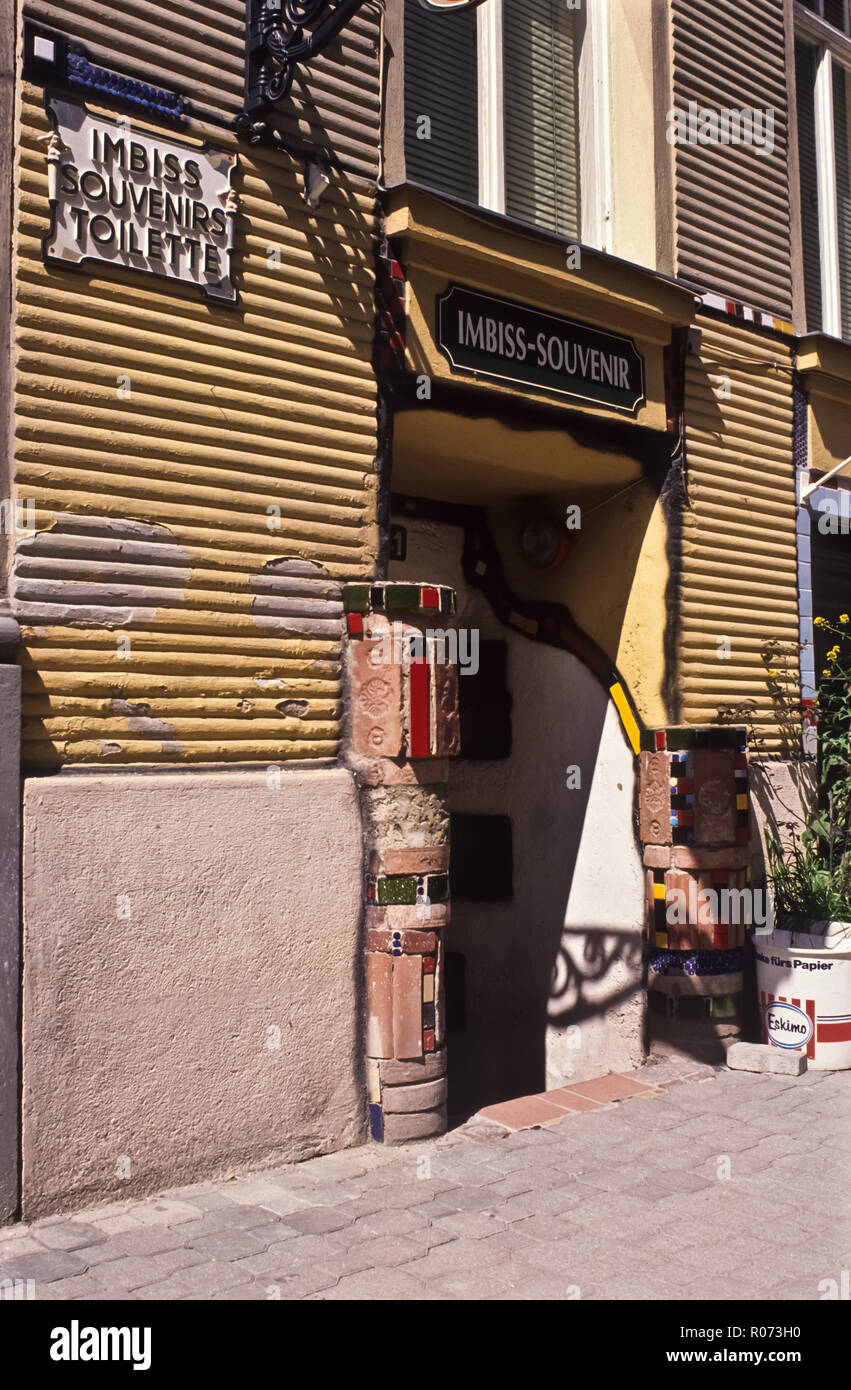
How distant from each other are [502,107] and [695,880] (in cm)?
440

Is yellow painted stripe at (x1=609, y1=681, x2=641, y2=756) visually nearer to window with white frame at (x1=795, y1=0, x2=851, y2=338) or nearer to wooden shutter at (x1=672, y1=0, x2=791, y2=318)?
wooden shutter at (x1=672, y1=0, x2=791, y2=318)

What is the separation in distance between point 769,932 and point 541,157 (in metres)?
4.64

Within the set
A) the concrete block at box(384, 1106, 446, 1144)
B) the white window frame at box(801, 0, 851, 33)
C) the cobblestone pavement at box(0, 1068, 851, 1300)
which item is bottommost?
the cobblestone pavement at box(0, 1068, 851, 1300)

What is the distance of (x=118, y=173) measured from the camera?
471 centimetres

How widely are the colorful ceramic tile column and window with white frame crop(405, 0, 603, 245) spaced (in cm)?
316

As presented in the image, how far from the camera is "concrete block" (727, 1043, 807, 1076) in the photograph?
649 cm

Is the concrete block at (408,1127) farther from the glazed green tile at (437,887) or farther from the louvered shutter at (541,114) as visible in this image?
the louvered shutter at (541,114)

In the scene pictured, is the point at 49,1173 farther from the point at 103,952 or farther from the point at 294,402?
the point at 294,402

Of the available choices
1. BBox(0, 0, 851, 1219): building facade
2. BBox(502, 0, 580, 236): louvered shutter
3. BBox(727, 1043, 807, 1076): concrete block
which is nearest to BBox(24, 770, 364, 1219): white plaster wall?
BBox(0, 0, 851, 1219): building facade

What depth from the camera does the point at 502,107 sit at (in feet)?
22.4

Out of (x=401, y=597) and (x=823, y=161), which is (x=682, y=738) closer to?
(x=401, y=597)

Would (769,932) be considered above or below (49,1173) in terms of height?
above

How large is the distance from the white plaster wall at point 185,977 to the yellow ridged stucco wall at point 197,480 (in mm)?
238
